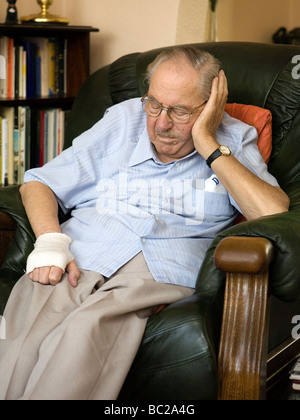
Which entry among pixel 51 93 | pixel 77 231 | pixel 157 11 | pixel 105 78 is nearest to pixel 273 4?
pixel 157 11

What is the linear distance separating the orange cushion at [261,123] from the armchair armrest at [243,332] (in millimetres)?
569

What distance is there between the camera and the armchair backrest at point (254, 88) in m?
1.96

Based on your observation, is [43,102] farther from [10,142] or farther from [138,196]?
[138,196]

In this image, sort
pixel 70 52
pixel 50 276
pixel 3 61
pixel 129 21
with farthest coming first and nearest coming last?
pixel 129 21 < pixel 70 52 < pixel 3 61 < pixel 50 276

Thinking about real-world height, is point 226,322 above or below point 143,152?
below

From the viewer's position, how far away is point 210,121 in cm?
176

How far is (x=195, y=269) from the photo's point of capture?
1.65m

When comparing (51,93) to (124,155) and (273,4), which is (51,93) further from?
(273,4)

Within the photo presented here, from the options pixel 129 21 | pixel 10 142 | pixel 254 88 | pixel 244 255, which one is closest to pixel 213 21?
pixel 129 21

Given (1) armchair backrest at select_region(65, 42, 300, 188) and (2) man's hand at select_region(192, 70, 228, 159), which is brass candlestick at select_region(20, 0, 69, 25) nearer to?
(1) armchair backrest at select_region(65, 42, 300, 188)

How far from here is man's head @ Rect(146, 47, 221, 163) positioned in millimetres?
1726

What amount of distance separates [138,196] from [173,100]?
28 cm

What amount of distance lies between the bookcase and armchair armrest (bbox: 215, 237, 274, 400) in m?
1.59

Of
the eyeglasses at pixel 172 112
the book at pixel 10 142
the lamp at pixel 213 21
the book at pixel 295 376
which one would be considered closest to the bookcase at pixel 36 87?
the book at pixel 10 142
